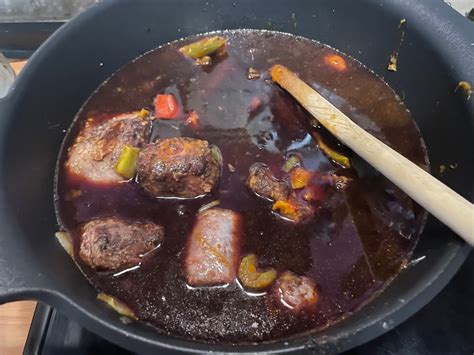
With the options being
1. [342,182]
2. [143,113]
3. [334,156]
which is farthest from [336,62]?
[143,113]

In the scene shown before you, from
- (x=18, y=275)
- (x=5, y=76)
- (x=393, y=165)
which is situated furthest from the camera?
(x=5, y=76)

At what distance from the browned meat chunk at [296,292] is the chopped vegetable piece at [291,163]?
48 cm

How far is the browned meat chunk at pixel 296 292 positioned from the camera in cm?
166

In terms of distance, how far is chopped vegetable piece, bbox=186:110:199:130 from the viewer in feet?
7.16

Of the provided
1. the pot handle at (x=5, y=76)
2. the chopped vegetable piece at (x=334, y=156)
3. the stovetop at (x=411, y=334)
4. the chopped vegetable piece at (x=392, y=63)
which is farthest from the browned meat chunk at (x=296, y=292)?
the pot handle at (x=5, y=76)

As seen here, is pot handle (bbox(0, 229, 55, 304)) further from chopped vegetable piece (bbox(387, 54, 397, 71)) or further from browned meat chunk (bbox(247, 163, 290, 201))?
chopped vegetable piece (bbox(387, 54, 397, 71))

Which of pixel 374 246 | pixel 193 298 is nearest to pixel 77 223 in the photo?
pixel 193 298

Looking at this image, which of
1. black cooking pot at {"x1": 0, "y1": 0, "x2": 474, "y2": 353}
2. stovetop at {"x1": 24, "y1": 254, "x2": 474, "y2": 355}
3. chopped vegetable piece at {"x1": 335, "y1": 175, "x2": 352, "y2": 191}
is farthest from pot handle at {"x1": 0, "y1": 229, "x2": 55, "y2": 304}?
chopped vegetable piece at {"x1": 335, "y1": 175, "x2": 352, "y2": 191}

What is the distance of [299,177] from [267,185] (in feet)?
0.48

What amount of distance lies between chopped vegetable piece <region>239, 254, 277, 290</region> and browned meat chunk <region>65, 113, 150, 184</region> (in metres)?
0.66

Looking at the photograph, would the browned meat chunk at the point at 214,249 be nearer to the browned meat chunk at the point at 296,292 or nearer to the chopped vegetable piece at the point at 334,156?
the browned meat chunk at the point at 296,292

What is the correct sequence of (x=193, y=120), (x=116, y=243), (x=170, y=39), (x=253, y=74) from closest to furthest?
(x=116, y=243)
(x=193, y=120)
(x=253, y=74)
(x=170, y=39)

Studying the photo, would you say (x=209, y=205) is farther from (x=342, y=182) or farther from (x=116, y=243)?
(x=342, y=182)

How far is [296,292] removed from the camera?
167cm
